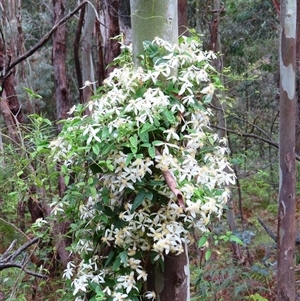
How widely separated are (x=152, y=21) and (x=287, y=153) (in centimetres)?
188

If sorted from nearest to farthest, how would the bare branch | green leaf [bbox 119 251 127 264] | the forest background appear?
the bare branch → green leaf [bbox 119 251 127 264] → the forest background

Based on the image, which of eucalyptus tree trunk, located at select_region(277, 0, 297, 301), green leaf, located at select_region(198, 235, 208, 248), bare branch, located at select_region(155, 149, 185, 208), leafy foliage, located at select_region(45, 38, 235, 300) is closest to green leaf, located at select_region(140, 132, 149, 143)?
leafy foliage, located at select_region(45, 38, 235, 300)

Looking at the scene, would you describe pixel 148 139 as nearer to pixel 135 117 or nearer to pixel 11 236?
pixel 135 117

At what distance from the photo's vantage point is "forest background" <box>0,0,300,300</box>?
232cm

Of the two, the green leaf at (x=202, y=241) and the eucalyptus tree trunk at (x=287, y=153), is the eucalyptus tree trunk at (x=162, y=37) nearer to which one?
the green leaf at (x=202, y=241)

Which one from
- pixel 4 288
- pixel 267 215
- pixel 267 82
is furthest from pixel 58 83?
pixel 267 82

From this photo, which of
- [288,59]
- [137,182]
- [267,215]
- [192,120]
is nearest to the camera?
[137,182]

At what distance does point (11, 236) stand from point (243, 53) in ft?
22.9

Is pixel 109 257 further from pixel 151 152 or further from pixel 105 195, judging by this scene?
pixel 151 152

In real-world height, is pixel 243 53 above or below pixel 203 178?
below

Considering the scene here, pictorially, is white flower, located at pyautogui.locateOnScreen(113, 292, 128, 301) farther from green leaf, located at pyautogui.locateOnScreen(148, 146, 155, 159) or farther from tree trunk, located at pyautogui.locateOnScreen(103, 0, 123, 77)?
tree trunk, located at pyautogui.locateOnScreen(103, 0, 123, 77)

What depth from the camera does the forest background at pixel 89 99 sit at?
2.32 metres

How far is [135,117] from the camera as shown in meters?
1.30

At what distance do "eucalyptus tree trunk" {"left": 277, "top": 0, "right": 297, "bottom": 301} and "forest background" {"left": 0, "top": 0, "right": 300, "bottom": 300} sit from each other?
0.63 ft
